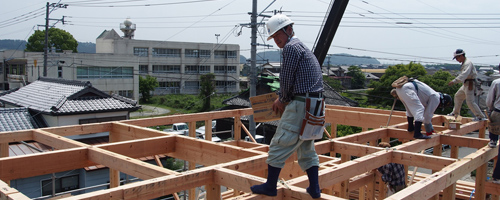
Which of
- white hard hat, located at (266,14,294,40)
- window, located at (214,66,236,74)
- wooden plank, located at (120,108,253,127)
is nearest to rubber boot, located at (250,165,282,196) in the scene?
white hard hat, located at (266,14,294,40)

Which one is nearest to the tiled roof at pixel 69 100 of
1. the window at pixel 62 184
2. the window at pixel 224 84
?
the window at pixel 62 184

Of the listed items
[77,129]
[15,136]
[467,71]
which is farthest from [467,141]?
[15,136]

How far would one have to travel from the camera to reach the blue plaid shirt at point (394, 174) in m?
6.48

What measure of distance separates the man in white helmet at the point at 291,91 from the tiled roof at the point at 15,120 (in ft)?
40.8

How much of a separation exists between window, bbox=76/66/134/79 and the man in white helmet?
3600 centimetres

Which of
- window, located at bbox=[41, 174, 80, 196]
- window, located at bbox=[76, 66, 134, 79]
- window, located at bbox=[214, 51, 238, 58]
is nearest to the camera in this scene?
window, located at bbox=[41, 174, 80, 196]

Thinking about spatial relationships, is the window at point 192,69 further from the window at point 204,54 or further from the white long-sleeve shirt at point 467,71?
the white long-sleeve shirt at point 467,71

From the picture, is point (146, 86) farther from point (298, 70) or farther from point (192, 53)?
point (298, 70)

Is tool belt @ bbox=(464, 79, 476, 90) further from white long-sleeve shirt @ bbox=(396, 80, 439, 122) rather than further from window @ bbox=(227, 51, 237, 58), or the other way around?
window @ bbox=(227, 51, 237, 58)

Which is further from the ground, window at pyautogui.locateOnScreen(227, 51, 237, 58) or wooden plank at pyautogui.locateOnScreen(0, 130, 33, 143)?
window at pyautogui.locateOnScreen(227, 51, 237, 58)

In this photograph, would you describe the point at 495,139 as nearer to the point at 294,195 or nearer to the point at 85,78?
the point at 294,195

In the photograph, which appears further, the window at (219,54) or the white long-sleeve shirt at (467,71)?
the window at (219,54)

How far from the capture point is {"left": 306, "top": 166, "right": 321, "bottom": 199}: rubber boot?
319cm

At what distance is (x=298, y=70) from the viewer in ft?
10.9
